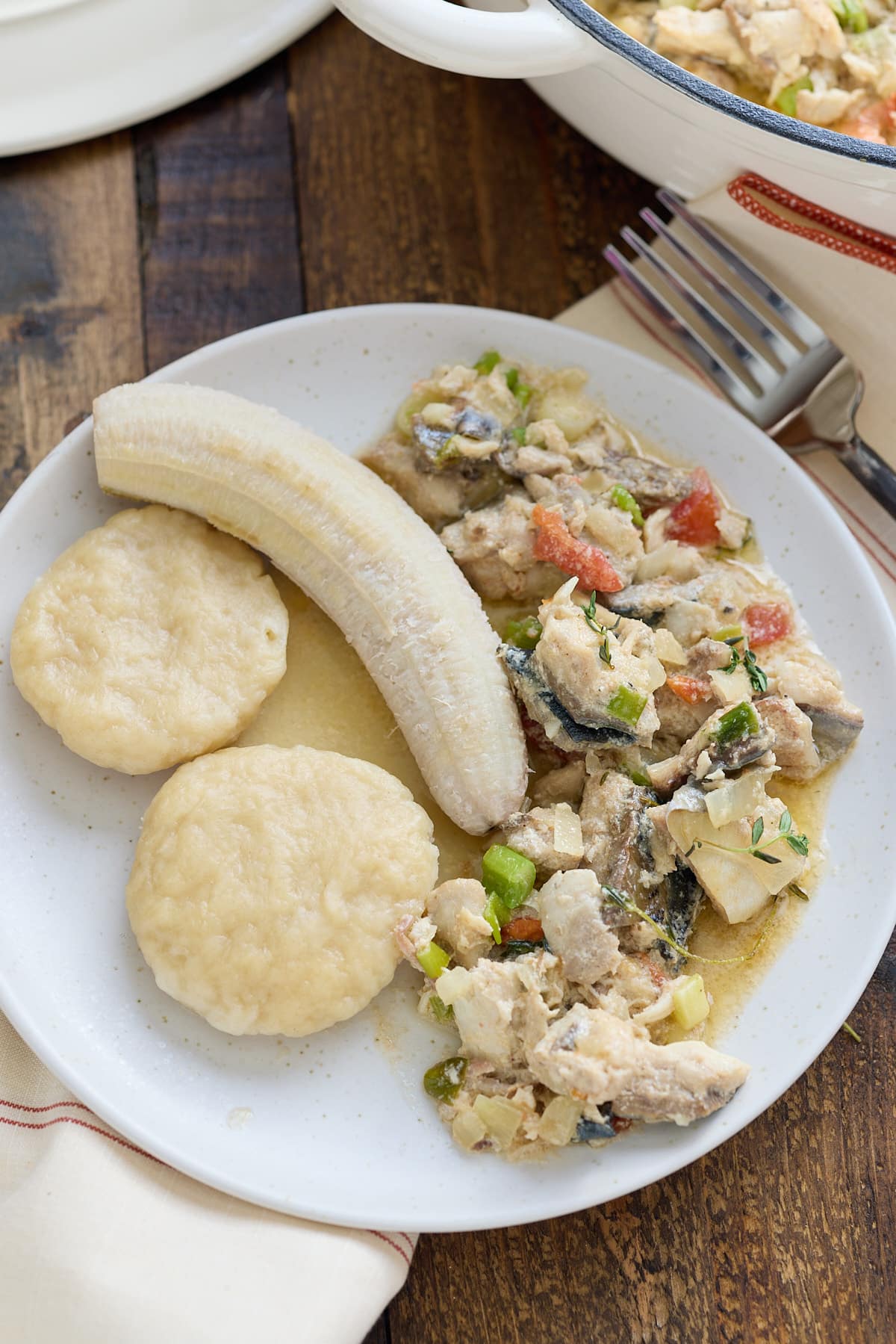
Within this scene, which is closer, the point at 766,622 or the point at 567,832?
the point at 567,832

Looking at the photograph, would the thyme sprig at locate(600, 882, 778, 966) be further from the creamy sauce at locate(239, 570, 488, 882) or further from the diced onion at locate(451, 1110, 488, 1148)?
the diced onion at locate(451, 1110, 488, 1148)

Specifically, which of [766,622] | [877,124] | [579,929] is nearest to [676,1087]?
[579,929]

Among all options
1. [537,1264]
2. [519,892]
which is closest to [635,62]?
[519,892]

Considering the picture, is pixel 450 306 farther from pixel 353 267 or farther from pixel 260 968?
pixel 260 968

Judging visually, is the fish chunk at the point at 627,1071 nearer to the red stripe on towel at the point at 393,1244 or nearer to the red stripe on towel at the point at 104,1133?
the red stripe on towel at the point at 393,1244

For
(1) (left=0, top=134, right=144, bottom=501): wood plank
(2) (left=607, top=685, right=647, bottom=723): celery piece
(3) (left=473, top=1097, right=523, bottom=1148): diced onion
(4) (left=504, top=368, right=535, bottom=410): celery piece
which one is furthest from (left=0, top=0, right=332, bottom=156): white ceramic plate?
(3) (left=473, top=1097, right=523, bottom=1148): diced onion

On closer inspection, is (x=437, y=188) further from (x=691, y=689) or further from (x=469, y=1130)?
(x=469, y=1130)

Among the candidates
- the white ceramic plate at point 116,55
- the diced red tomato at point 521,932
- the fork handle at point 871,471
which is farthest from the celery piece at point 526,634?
the white ceramic plate at point 116,55
